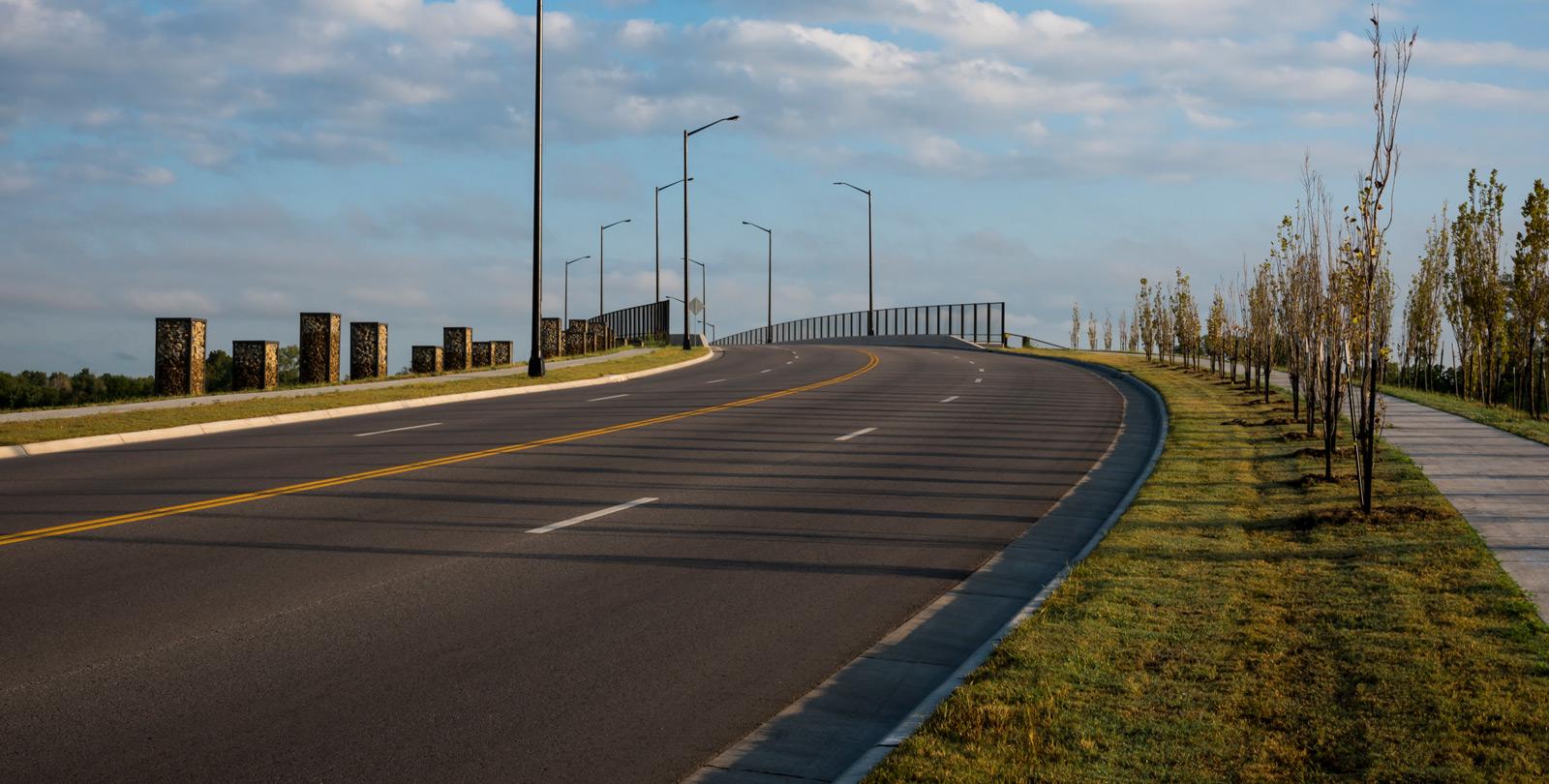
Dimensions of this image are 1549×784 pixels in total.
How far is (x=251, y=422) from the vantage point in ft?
66.9

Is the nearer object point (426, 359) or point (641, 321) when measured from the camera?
point (426, 359)

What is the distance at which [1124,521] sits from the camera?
10.5m

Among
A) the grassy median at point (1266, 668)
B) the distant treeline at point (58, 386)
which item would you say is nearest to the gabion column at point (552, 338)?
the distant treeline at point (58, 386)

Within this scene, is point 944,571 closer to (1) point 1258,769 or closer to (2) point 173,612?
(1) point 1258,769

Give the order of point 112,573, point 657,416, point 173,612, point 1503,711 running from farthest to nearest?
point 657,416 < point 112,573 < point 173,612 < point 1503,711

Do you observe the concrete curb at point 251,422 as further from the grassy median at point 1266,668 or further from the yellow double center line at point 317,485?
the grassy median at point 1266,668

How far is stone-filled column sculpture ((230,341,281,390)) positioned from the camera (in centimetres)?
2909

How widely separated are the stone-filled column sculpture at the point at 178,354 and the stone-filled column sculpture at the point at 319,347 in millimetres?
3430

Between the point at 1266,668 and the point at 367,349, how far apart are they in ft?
101

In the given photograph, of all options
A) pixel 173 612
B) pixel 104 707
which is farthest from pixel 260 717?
pixel 173 612

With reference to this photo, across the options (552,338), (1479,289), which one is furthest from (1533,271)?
(552,338)

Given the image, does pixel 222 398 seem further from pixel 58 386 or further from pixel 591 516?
pixel 58 386

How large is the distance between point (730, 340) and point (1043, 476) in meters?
131

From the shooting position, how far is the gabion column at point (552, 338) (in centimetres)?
4697
